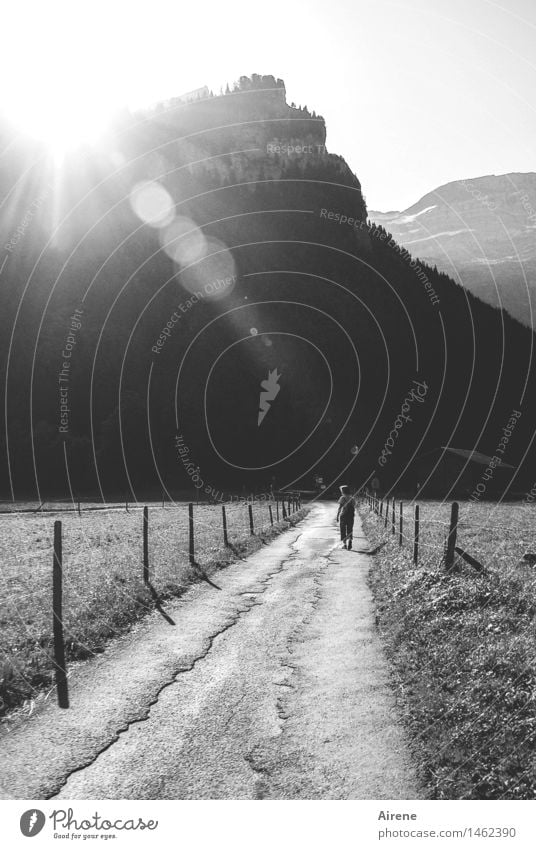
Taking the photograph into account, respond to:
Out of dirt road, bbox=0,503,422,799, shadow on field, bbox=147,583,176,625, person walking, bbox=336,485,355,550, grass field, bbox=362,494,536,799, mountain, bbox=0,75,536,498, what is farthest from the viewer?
mountain, bbox=0,75,536,498

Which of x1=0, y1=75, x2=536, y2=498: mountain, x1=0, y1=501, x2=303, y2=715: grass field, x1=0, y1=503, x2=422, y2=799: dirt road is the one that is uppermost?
x1=0, y1=75, x2=536, y2=498: mountain

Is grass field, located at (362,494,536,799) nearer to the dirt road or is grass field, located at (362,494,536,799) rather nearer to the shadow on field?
the dirt road

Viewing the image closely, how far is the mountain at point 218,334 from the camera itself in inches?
4085

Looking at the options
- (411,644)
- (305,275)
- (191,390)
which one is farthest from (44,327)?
(411,644)

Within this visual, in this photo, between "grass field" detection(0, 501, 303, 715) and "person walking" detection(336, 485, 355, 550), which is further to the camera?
"person walking" detection(336, 485, 355, 550)

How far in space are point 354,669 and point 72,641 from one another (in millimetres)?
4533

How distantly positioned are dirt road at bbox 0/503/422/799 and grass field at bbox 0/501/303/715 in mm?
566

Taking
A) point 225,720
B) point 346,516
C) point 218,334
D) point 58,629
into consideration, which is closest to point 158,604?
point 58,629

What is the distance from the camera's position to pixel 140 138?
5837 inches

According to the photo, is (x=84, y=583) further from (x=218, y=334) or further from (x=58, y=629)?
(x=218, y=334)

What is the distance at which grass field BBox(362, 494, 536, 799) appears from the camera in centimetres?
519

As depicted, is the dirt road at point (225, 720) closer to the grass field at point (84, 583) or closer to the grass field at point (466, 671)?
the grass field at point (466, 671)

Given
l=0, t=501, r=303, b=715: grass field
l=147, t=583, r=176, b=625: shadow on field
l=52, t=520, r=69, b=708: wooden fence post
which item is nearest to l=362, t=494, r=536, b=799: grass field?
l=147, t=583, r=176, b=625: shadow on field

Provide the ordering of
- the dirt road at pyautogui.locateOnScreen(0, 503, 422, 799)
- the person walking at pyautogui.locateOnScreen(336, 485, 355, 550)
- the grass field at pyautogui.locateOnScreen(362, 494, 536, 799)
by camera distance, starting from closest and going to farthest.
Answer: the dirt road at pyautogui.locateOnScreen(0, 503, 422, 799)
the grass field at pyautogui.locateOnScreen(362, 494, 536, 799)
the person walking at pyautogui.locateOnScreen(336, 485, 355, 550)
